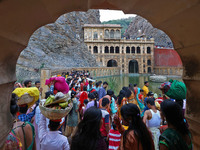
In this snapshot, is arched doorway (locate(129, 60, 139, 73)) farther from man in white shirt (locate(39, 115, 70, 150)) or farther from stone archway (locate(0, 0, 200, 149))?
man in white shirt (locate(39, 115, 70, 150))

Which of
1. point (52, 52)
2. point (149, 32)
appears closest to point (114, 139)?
point (52, 52)

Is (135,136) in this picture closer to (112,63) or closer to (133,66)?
(133,66)

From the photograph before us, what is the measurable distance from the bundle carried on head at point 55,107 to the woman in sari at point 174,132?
146 cm

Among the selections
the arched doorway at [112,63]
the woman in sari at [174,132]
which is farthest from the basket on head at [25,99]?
the arched doorway at [112,63]

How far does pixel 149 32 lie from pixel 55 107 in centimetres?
6946

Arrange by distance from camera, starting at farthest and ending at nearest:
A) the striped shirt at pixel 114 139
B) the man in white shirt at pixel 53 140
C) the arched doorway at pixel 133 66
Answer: the arched doorway at pixel 133 66 < the striped shirt at pixel 114 139 < the man in white shirt at pixel 53 140

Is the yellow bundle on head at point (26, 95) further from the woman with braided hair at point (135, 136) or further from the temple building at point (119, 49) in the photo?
the temple building at point (119, 49)

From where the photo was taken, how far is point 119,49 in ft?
145

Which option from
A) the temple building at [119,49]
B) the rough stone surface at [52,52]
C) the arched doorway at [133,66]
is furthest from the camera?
the arched doorway at [133,66]

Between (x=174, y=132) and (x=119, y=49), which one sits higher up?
(x=119, y=49)

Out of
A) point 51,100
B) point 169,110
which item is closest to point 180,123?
point 169,110

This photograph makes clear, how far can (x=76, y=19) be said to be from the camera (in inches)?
1642

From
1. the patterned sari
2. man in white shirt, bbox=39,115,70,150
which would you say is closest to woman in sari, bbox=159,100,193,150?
the patterned sari

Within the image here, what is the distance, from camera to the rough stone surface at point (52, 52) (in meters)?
14.1
